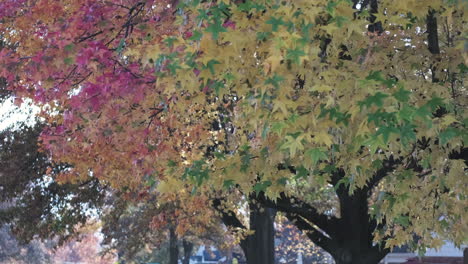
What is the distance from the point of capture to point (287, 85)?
7.86 m

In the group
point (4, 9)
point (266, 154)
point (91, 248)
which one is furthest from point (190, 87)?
point (91, 248)

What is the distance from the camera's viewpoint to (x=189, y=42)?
845cm

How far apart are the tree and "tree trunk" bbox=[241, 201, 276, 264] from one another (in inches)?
320

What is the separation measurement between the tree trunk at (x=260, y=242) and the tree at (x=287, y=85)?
320 inches

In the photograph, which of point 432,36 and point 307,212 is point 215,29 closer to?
point 432,36

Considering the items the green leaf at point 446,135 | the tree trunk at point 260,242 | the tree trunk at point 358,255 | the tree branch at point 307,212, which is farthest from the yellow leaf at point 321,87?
the tree trunk at point 260,242

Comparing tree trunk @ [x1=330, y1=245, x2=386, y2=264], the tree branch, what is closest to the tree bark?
the tree branch

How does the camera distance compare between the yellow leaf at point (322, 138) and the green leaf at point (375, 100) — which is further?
the yellow leaf at point (322, 138)

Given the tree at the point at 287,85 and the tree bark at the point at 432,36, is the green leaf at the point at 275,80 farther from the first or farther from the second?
the tree bark at the point at 432,36

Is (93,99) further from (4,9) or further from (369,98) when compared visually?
(369,98)

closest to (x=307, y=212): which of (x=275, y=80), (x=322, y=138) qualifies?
(x=322, y=138)

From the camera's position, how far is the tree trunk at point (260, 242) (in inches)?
988

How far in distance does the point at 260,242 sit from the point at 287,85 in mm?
17960

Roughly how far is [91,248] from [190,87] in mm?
114638
